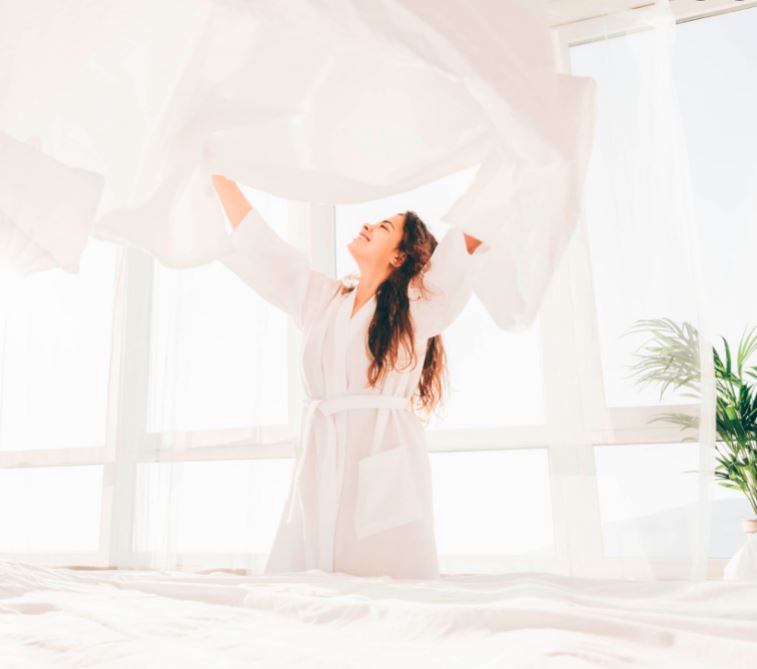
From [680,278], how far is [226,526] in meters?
1.72

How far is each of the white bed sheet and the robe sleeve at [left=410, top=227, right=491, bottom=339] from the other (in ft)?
2.47

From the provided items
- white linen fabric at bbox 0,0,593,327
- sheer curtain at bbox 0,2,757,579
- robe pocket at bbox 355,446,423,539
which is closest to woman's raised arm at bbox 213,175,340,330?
sheer curtain at bbox 0,2,757,579

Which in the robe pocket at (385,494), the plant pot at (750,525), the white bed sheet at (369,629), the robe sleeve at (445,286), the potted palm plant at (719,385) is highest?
the robe sleeve at (445,286)

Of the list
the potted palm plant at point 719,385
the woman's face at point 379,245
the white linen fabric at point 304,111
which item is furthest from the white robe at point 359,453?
the potted palm plant at point 719,385

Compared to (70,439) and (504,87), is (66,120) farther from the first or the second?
(70,439)

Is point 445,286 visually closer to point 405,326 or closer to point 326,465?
point 405,326

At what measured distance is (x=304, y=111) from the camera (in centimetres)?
99

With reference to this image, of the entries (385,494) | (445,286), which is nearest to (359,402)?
(385,494)

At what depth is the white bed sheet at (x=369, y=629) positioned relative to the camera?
1.37 ft

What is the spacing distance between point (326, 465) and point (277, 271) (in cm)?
52

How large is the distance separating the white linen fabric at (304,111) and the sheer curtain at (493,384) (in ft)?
2.82

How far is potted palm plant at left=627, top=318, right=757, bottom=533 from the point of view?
1.89 m

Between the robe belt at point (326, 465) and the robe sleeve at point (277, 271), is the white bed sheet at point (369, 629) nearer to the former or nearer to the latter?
the robe belt at point (326, 465)

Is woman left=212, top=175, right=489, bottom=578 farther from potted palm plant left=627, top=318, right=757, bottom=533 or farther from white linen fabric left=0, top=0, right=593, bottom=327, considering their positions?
potted palm plant left=627, top=318, right=757, bottom=533
